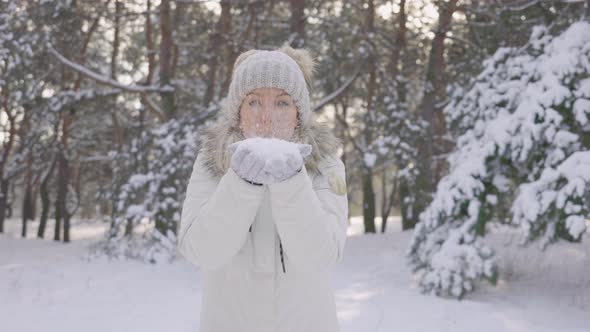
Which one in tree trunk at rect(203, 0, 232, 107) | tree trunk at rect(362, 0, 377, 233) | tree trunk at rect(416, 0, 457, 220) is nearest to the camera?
tree trunk at rect(416, 0, 457, 220)

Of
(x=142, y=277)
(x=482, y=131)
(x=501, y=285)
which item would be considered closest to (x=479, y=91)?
(x=482, y=131)

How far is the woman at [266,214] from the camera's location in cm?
133

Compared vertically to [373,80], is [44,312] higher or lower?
lower

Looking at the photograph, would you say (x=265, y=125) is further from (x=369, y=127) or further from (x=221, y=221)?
(x=369, y=127)

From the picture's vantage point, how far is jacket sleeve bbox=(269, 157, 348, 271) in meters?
1.32

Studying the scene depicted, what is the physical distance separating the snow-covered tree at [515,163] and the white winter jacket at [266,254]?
3.90 meters

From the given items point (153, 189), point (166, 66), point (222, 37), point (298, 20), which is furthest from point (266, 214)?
point (166, 66)

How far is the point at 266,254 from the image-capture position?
Answer: 1.61 m

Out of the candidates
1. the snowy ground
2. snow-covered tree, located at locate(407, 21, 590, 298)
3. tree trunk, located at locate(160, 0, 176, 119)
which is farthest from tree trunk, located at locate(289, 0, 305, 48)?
the snowy ground

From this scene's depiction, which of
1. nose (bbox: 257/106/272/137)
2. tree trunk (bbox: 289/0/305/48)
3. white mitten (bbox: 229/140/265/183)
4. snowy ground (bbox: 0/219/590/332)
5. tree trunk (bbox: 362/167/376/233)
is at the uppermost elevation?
tree trunk (bbox: 289/0/305/48)

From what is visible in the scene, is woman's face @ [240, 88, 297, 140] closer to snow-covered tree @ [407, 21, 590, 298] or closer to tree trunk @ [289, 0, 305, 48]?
snow-covered tree @ [407, 21, 590, 298]

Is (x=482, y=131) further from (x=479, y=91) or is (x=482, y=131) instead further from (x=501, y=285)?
(x=501, y=285)

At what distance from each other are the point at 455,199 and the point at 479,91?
1.46 metres

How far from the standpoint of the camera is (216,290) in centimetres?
167
